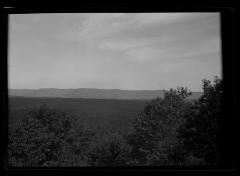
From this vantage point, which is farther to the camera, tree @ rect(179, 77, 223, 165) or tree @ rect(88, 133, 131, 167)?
tree @ rect(88, 133, 131, 167)

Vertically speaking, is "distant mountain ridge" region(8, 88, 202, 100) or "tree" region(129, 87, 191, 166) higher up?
"distant mountain ridge" region(8, 88, 202, 100)

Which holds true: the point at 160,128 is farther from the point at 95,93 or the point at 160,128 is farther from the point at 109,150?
the point at 95,93

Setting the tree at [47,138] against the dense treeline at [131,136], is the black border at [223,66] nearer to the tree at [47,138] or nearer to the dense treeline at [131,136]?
the dense treeline at [131,136]

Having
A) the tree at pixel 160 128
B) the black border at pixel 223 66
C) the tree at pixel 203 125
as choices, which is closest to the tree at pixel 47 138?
the tree at pixel 160 128

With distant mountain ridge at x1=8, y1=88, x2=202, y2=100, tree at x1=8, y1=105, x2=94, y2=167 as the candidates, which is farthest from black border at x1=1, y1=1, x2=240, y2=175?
distant mountain ridge at x1=8, y1=88, x2=202, y2=100

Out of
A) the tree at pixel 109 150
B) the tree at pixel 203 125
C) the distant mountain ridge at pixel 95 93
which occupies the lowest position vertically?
the tree at pixel 109 150

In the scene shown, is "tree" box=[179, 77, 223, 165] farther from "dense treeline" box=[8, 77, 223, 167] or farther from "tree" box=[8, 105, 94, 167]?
"tree" box=[8, 105, 94, 167]
